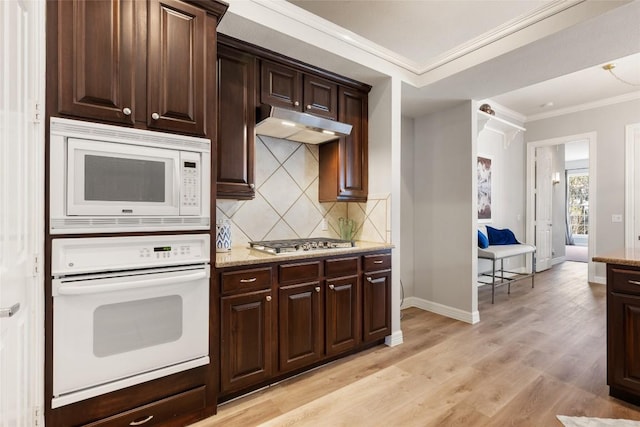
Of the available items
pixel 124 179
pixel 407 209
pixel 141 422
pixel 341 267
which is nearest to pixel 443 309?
pixel 407 209

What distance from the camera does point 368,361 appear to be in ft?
8.40

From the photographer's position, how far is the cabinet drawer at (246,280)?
1.93 metres

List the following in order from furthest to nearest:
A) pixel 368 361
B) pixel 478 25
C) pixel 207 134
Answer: pixel 478 25 < pixel 368 361 < pixel 207 134

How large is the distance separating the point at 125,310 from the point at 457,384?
2183mm

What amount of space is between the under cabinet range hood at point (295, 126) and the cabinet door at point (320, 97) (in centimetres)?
19

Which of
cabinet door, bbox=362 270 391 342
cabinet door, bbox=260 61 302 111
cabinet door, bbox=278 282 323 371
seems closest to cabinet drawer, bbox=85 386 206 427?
cabinet door, bbox=278 282 323 371

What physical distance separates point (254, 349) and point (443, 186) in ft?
9.40

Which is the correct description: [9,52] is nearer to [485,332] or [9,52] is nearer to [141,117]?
[141,117]

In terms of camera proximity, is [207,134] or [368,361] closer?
[207,134]

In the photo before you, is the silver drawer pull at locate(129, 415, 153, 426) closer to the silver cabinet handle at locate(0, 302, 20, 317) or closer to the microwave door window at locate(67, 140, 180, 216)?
the silver cabinet handle at locate(0, 302, 20, 317)

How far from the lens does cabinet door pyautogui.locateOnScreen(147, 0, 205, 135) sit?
5.43ft

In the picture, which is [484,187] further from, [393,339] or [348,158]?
[393,339]

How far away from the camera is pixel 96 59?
1505mm

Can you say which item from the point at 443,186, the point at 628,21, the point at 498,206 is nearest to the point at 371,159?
the point at 443,186
